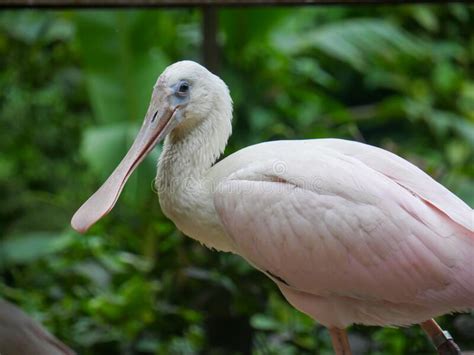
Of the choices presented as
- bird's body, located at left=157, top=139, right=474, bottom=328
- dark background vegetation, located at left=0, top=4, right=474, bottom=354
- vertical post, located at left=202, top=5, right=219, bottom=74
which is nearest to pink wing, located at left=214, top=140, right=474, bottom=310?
bird's body, located at left=157, top=139, right=474, bottom=328

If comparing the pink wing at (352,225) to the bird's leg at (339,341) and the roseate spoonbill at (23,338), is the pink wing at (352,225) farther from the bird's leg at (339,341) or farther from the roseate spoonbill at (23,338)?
the roseate spoonbill at (23,338)

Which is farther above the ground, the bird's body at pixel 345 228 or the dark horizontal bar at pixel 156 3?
the dark horizontal bar at pixel 156 3

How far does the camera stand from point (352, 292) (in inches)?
131

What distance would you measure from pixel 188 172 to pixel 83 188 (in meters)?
3.95

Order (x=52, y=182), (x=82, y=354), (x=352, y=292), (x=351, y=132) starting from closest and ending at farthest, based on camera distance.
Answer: (x=352, y=292) < (x=82, y=354) < (x=351, y=132) < (x=52, y=182)

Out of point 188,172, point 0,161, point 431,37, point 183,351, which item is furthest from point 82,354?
point 431,37

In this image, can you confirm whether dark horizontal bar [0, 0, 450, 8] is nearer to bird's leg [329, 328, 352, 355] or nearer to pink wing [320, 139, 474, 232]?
pink wing [320, 139, 474, 232]

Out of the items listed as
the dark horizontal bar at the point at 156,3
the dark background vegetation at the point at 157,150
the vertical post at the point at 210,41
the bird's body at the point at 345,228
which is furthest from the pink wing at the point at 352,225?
the vertical post at the point at 210,41

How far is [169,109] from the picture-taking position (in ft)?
11.4

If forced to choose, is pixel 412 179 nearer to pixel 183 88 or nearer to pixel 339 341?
pixel 339 341

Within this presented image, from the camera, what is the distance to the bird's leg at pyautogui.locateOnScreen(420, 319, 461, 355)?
11.5 ft

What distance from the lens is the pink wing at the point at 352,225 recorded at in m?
3.21

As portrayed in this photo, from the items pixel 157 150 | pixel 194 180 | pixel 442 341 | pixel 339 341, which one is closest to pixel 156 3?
pixel 194 180

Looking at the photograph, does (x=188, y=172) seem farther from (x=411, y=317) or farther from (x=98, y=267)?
(x=98, y=267)
